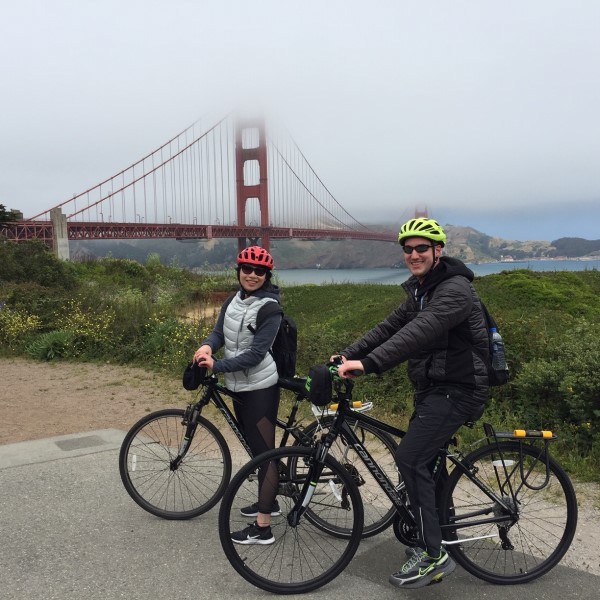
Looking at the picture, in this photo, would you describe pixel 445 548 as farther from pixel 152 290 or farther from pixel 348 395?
pixel 152 290

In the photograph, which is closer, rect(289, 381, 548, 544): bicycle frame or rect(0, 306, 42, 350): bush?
rect(289, 381, 548, 544): bicycle frame

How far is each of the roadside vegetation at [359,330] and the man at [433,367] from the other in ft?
6.95

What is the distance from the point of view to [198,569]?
3105mm

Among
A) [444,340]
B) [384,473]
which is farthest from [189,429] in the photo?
[444,340]

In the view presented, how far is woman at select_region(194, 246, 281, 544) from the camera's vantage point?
3367 mm

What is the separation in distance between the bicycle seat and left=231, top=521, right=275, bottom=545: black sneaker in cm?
76

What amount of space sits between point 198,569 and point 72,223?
33.4m

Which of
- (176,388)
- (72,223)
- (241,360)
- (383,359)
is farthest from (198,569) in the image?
(72,223)

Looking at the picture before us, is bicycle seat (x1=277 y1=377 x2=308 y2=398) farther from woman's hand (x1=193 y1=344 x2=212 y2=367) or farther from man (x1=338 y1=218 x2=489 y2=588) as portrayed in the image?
man (x1=338 y1=218 x2=489 y2=588)

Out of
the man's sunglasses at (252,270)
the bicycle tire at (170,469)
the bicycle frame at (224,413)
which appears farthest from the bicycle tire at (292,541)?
the man's sunglasses at (252,270)

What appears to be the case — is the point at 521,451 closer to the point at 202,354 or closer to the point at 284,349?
the point at 284,349

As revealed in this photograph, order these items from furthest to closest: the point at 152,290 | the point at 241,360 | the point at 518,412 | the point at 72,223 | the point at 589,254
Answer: the point at 589,254 → the point at 72,223 → the point at 152,290 → the point at 518,412 → the point at 241,360

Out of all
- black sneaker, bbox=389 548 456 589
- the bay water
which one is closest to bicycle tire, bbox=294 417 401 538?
black sneaker, bbox=389 548 456 589

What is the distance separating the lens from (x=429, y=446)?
2807 mm
